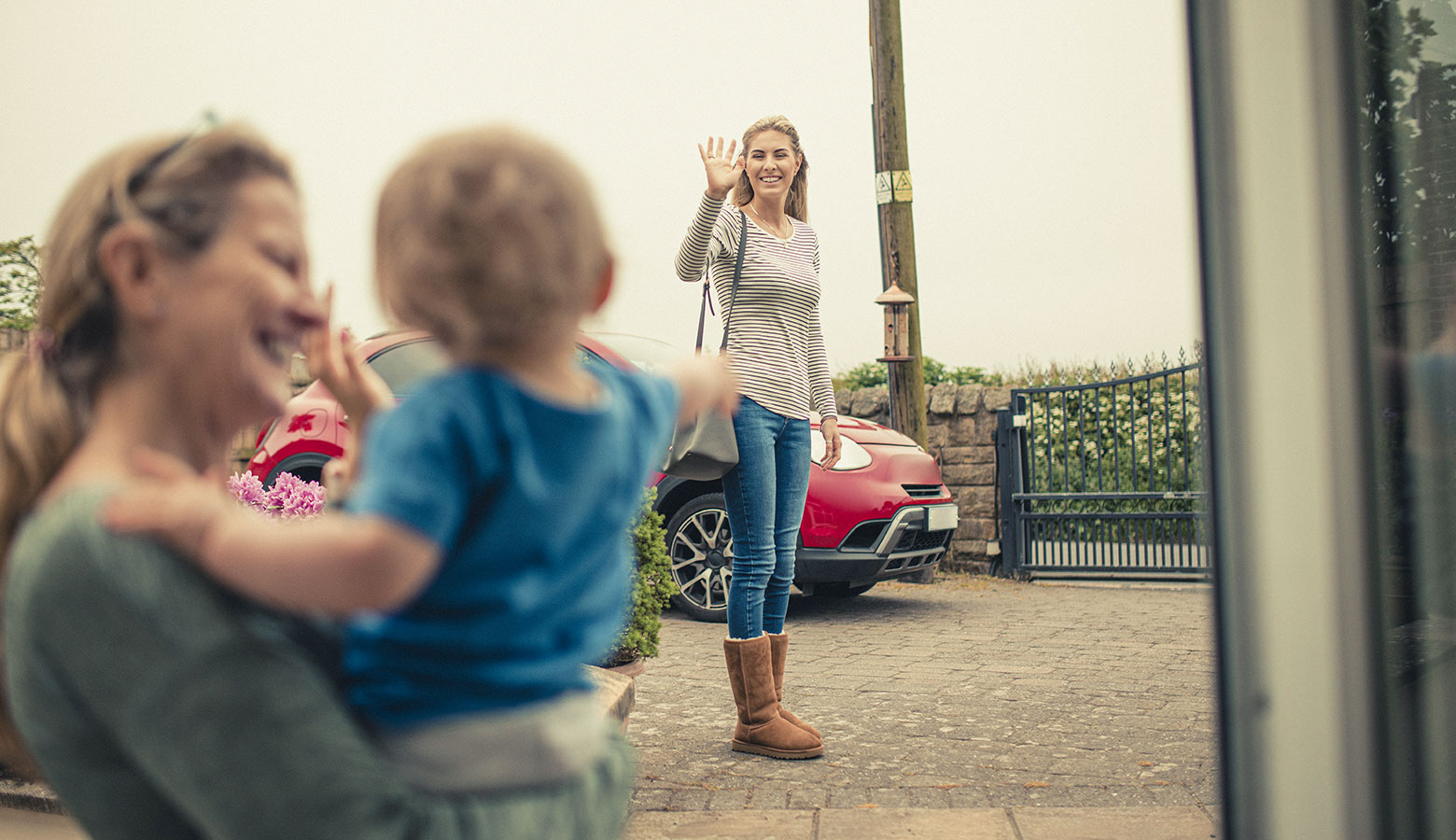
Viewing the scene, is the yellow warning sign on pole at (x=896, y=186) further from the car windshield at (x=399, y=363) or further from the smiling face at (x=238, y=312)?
the smiling face at (x=238, y=312)

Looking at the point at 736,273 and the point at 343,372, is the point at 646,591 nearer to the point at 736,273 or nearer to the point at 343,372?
the point at 736,273

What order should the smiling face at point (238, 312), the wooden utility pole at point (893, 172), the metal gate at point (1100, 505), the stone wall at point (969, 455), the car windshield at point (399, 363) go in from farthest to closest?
the stone wall at point (969, 455)
the wooden utility pole at point (893, 172)
the metal gate at point (1100, 505)
the car windshield at point (399, 363)
the smiling face at point (238, 312)

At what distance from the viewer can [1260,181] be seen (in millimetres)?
1346

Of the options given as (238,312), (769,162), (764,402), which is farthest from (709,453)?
(238,312)

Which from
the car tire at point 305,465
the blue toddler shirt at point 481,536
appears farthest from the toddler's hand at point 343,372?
the car tire at point 305,465

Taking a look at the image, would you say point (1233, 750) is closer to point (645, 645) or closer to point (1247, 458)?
point (1247, 458)

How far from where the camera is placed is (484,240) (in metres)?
0.90

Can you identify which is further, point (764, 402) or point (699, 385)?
point (764, 402)

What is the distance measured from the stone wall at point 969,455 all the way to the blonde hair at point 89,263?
8597mm

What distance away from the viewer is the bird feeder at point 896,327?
8.95m

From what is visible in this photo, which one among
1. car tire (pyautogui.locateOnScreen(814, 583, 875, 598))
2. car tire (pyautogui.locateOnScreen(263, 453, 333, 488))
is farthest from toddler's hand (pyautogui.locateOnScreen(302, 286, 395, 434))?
car tire (pyautogui.locateOnScreen(814, 583, 875, 598))

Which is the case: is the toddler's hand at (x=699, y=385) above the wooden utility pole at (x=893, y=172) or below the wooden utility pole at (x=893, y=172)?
below

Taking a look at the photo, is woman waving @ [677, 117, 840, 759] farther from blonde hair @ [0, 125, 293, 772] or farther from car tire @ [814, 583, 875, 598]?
car tire @ [814, 583, 875, 598]

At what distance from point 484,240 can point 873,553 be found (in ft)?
18.6
